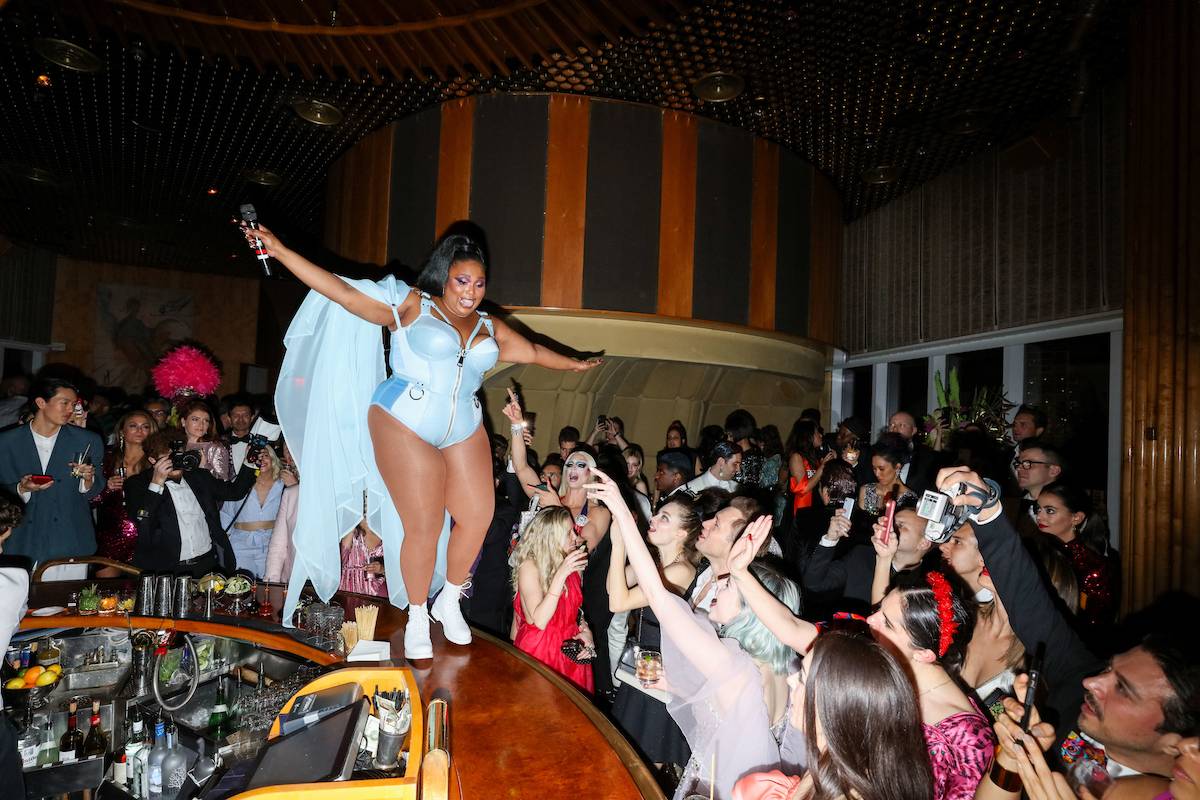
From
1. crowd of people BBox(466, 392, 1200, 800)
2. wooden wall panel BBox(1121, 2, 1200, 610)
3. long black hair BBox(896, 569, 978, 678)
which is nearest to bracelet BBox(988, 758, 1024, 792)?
crowd of people BBox(466, 392, 1200, 800)

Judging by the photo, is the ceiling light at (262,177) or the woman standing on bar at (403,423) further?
the ceiling light at (262,177)

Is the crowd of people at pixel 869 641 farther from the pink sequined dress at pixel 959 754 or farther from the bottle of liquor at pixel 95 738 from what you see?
the bottle of liquor at pixel 95 738

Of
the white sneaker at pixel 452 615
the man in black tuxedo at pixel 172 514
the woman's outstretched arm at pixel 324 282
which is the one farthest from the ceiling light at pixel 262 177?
the white sneaker at pixel 452 615

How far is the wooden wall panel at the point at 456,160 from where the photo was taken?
19.1ft

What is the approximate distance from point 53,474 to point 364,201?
11.5 ft

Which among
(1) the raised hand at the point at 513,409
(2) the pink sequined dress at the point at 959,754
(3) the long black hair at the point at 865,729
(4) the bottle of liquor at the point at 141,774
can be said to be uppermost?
(1) the raised hand at the point at 513,409

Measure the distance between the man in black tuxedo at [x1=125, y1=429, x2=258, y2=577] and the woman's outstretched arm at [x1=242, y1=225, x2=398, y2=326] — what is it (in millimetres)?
2142

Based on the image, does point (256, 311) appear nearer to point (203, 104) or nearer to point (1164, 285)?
point (203, 104)

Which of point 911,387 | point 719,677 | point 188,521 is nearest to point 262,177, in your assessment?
point 188,521

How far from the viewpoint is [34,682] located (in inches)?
109

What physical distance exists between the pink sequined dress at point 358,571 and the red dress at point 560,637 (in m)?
0.94

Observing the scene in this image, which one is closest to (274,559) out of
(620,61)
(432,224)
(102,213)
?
(432,224)

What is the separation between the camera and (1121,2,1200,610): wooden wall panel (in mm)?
3500

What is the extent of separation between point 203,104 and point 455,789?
6.35m
